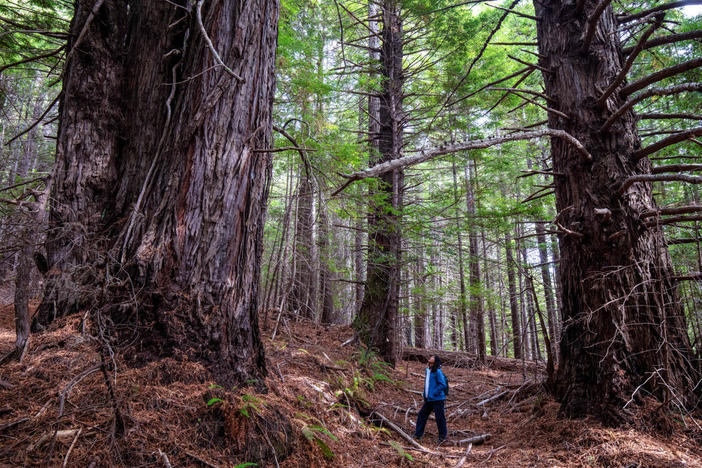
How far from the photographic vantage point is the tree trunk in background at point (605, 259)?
365cm

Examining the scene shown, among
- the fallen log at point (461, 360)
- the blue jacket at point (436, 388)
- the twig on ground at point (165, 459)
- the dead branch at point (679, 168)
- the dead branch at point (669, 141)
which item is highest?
the dead branch at point (669, 141)

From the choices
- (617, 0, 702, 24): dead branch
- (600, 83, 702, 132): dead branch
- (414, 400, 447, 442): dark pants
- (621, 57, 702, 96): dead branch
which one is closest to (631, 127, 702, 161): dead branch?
(600, 83, 702, 132): dead branch

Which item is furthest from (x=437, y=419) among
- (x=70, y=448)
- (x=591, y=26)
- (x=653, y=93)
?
(x=591, y=26)

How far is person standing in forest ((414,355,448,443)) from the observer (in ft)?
17.7

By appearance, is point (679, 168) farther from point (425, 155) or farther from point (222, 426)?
point (222, 426)

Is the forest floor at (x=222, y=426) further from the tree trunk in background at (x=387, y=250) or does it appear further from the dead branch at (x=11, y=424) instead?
the tree trunk in background at (x=387, y=250)

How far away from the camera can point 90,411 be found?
2523 mm

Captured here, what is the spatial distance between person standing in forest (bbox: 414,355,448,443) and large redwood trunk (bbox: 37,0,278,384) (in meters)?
3.09

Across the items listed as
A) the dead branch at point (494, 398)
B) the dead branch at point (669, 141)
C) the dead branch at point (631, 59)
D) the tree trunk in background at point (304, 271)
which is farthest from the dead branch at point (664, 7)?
the tree trunk in background at point (304, 271)

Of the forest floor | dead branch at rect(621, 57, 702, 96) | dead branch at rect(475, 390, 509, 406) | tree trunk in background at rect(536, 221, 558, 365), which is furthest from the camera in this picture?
tree trunk in background at rect(536, 221, 558, 365)

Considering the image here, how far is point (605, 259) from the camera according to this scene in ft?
13.1

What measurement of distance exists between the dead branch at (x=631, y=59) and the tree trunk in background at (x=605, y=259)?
264 millimetres

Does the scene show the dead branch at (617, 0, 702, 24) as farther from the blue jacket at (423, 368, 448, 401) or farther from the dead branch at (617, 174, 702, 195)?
the blue jacket at (423, 368, 448, 401)

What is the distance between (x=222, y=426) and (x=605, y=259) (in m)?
4.18
